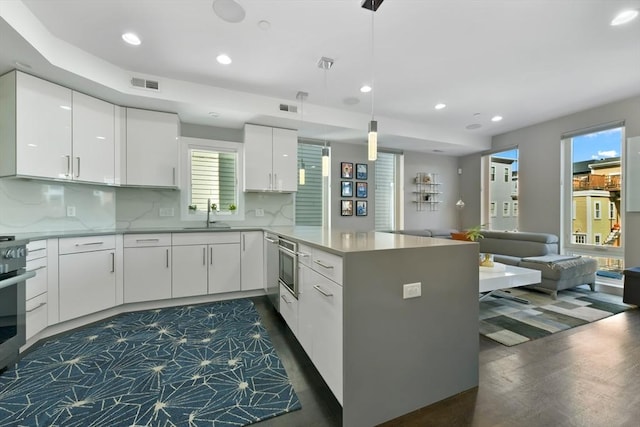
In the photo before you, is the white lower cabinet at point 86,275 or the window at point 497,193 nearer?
the white lower cabinet at point 86,275

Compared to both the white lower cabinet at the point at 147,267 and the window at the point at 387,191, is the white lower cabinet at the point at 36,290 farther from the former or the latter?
the window at the point at 387,191

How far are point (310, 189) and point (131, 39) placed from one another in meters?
3.21

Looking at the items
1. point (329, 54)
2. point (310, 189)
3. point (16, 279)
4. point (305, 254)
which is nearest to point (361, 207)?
point (310, 189)

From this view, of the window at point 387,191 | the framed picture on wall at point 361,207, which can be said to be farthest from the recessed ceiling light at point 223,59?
the window at point 387,191

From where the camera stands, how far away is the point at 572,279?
388 centimetres

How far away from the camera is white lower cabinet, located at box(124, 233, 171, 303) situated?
313 cm

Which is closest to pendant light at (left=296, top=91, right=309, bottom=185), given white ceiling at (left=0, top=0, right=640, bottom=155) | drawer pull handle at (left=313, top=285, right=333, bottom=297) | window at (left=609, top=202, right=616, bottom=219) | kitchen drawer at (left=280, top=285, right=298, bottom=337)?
white ceiling at (left=0, top=0, right=640, bottom=155)

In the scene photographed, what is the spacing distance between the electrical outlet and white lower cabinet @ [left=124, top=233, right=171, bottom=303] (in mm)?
2917

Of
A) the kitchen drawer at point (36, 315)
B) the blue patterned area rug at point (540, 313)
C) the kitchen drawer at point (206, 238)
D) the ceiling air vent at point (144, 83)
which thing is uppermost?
the ceiling air vent at point (144, 83)

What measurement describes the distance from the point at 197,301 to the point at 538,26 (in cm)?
467

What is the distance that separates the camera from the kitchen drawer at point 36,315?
230 centimetres

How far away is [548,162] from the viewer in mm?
4980

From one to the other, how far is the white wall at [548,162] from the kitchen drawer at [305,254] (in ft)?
16.5

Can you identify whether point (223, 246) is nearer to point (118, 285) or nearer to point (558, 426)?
point (118, 285)
